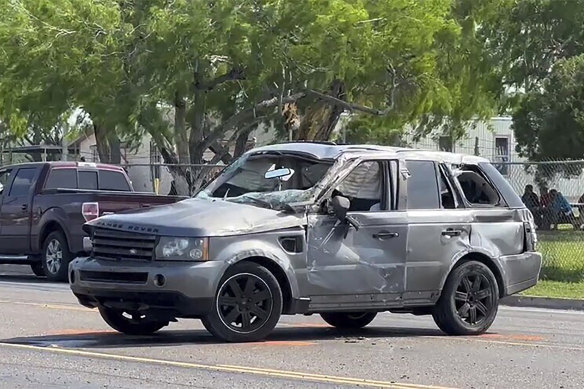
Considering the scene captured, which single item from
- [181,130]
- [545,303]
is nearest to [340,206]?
[545,303]

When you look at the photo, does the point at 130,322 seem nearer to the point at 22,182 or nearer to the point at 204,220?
the point at 204,220

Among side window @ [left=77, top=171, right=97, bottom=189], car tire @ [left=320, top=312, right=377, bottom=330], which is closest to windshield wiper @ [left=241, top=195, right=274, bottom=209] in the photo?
car tire @ [left=320, top=312, right=377, bottom=330]

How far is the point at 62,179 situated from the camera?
67.6 ft

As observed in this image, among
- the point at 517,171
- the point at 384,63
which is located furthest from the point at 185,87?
the point at 517,171

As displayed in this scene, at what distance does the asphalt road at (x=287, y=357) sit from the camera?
8750mm

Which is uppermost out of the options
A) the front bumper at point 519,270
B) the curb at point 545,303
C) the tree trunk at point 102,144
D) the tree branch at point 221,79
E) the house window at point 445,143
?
the tree branch at point 221,79

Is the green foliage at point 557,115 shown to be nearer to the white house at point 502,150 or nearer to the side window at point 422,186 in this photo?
the white house at point 502,150

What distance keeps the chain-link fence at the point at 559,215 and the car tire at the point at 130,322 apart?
10926 millimetres

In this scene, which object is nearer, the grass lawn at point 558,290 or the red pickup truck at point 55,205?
the grass lawn at point 558,290

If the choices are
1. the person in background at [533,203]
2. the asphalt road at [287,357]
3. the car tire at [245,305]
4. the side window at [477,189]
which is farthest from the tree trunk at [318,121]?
the car tire at [245,305]

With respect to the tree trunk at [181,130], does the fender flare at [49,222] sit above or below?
below

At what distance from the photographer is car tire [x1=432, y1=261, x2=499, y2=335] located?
11922mm

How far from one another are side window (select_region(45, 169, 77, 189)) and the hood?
377 inches

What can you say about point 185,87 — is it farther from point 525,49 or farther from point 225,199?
point 225,199
